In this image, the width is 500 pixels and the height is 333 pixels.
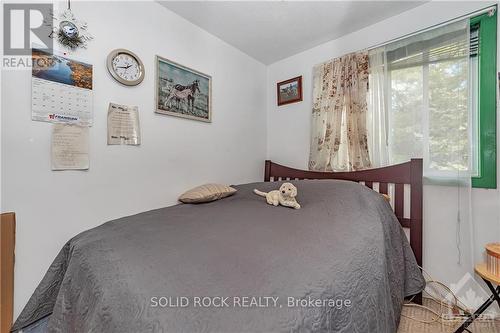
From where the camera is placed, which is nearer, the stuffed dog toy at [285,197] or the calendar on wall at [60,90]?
the calendar on wall at [60,90]

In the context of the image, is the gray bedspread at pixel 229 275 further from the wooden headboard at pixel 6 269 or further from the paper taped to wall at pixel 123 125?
the paper taped to wall at pixel 123 125

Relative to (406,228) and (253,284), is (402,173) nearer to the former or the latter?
(406,228)

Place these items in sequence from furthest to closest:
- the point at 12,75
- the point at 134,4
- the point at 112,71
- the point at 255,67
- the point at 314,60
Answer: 1. the point at 255,67
2. the point at 314,60
3. the point at 134,4
4. the point at 112,71
5. the point at 12,75

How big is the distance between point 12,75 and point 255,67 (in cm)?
212

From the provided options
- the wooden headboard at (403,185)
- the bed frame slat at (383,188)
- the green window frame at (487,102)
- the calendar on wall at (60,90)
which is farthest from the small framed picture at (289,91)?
the calendar on wall at (60,90)

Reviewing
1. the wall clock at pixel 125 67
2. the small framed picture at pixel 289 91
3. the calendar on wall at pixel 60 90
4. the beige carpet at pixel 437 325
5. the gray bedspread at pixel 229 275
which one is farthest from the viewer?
the small framed picture at pixel 289 91

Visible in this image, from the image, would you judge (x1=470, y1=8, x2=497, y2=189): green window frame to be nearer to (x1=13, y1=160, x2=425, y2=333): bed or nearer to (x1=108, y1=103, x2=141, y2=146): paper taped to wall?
(x1=13, y1=160, x2=425, y2=333): bed

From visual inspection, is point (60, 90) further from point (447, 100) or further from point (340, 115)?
point (447, 100)

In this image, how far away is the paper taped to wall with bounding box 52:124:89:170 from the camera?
1269 mm

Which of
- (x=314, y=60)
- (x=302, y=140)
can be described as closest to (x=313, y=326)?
(x=302, y=140)

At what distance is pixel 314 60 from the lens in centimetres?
236

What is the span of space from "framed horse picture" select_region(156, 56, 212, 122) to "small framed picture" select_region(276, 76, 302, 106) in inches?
36.2

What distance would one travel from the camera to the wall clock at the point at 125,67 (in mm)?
1481

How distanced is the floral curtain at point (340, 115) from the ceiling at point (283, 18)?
0.92 ft
